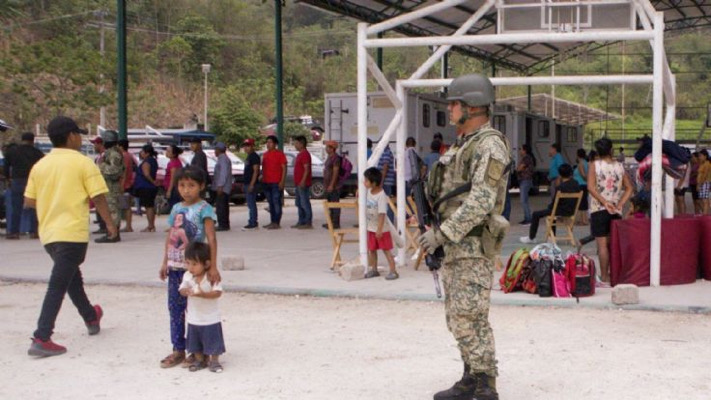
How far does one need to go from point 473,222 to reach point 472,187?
0.65 feet

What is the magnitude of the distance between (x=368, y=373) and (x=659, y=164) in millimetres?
4627

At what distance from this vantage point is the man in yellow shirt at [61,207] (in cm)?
684

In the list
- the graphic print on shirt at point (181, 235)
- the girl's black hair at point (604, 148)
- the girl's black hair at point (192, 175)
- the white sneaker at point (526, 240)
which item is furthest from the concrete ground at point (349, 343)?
the white sneaker at point (526, 240)

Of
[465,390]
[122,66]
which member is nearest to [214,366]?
[465,390]

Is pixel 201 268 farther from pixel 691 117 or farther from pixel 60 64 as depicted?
pixel 691 117

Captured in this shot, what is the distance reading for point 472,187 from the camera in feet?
16.8

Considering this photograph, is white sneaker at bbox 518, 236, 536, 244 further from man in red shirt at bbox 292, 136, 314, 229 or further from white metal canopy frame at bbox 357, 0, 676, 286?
man in red shirt at bbox 292, 136, 314, 229

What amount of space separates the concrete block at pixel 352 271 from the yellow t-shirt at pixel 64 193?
3645 mm

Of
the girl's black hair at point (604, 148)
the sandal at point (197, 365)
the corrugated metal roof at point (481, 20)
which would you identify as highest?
the corrugated metal roof at point (481, 20)

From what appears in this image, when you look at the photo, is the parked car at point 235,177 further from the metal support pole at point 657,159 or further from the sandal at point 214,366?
the sandal at point 214,366

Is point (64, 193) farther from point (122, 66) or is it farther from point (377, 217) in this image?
point (122, 66)

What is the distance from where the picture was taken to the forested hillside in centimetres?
4925

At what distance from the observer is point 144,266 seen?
1177cm

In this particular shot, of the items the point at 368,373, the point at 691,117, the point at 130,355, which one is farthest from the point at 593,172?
the point at 691,117
